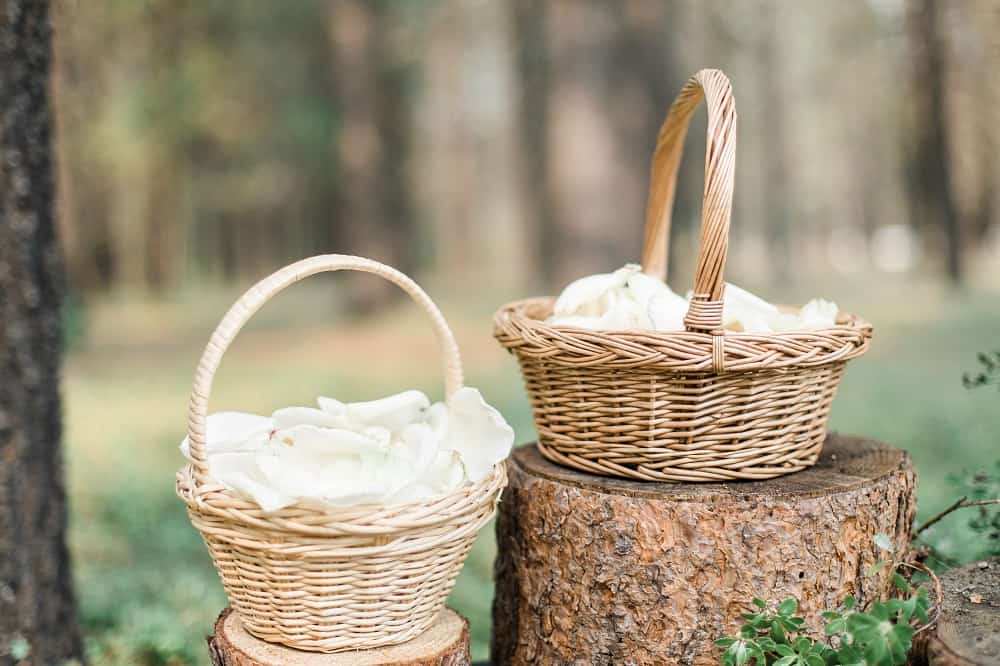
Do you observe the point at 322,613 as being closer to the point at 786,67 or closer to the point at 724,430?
the point at 724,430

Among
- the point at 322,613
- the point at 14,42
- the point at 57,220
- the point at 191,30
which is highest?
the point at 191,30

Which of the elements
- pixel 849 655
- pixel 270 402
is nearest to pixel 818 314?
pixel 849 655

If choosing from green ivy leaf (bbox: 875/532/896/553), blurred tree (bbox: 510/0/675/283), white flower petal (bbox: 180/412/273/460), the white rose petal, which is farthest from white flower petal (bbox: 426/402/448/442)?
blurred tree (bbox: 510/0/675/283)

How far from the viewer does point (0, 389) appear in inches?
103

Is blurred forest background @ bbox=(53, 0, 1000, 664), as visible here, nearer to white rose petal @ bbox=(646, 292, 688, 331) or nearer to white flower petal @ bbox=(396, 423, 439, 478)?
white rose petal @ bbox=(646, 292, 688, 331)

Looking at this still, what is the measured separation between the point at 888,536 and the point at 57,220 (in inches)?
101

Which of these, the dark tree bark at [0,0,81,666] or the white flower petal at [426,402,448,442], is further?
the dark tree bark at [0,0,81,666]

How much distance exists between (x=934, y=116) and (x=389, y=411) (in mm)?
11425

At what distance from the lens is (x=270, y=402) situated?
23.9ft

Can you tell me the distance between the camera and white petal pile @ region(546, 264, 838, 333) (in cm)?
221

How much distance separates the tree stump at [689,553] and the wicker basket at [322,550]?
0.97 ft

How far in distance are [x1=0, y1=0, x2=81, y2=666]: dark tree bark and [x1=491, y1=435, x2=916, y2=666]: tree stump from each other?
154 centimetres

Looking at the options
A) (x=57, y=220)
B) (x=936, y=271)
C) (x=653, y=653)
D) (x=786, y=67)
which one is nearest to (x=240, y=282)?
(x=786, y=67)

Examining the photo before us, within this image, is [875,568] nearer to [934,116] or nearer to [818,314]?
[818,314]
